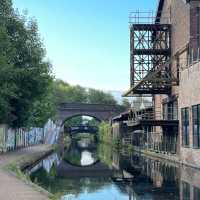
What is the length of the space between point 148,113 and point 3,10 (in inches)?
846

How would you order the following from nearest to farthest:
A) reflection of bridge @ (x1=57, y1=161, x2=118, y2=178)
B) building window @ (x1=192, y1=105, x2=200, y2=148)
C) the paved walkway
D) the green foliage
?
the paved walkway
reflection of bridge @ (x1=57, y1=161, x2=118, y2=178)
building window @ (x1=192, y1=105, x2=200, y2=148)
the green foliage

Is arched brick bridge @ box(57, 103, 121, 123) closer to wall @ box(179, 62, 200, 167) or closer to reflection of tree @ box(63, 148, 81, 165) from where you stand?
reflection of tree @ box(63, 148, 81, 165)

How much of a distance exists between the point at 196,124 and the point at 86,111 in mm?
80479

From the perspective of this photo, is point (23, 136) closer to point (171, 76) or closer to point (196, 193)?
point (171, 76)

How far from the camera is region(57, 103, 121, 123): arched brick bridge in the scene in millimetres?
116562

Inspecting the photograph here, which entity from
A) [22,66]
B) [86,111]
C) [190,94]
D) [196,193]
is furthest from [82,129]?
[196,193]

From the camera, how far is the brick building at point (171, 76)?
4041cm

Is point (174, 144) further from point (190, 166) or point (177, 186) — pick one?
point (177, 186)

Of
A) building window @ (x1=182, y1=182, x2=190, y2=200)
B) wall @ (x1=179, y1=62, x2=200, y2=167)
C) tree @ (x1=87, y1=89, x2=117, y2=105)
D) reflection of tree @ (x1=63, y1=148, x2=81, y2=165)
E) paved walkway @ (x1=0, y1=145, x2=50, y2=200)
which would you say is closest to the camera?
paved walkway @ (x1=0, y1=145, x2=50, y2=200)

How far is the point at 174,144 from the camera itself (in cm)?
4822

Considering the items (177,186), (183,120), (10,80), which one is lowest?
(177,186)

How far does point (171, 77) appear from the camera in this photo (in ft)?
177

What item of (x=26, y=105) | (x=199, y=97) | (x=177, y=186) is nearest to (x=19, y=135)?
(x=26, y=105)

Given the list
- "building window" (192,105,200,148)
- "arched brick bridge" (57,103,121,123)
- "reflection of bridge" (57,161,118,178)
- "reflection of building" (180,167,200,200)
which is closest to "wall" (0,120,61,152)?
"arched brick bridge" (57,103,121,123)
